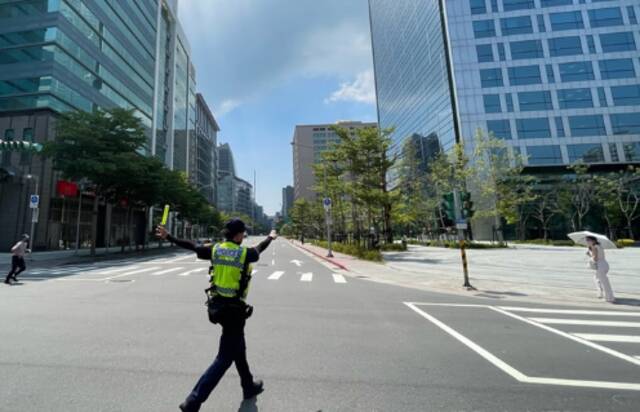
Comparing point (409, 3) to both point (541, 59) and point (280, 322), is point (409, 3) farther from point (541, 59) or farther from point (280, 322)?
point (280, 322)

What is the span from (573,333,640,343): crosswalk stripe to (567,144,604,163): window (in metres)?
49.8

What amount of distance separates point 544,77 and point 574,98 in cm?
548

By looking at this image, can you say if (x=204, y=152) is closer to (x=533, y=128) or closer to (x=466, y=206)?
(x=533, y=128)

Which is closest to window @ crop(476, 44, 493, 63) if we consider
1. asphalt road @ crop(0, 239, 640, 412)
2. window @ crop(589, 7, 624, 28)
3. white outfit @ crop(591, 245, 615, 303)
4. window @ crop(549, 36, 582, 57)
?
Result: window @ crop(549, 36, 582, 57)

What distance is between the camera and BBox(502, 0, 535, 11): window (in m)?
47.1

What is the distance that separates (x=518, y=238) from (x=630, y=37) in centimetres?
3596

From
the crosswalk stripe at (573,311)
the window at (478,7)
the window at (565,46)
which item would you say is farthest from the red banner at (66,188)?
the window at (565,46)

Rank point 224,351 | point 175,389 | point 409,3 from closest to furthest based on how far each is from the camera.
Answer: point 224,351 < point 175,389 < point 409,3

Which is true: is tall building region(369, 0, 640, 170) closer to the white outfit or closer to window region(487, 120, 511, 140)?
window region(487, 120, 511, 140)

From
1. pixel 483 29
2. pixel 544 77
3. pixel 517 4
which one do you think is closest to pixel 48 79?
pixel 483 29

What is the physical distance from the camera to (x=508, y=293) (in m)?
Result: 9.56

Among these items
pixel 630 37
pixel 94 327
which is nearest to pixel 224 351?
pixel 94 327

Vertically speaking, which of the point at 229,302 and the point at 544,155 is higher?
the point at 544,155

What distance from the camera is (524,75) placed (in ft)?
150
